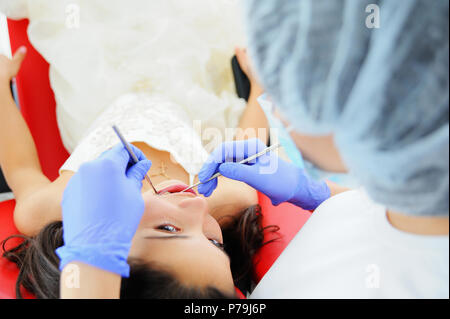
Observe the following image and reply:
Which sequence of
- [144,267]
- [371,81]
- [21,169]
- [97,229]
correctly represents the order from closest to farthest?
[371,81] → [97,229] → [144,267] → [21,169]

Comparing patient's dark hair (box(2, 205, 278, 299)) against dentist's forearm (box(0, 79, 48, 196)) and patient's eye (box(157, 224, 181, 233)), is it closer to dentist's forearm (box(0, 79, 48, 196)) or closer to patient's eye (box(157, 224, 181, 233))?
patient's eye (box(157, 224, 181, 233))

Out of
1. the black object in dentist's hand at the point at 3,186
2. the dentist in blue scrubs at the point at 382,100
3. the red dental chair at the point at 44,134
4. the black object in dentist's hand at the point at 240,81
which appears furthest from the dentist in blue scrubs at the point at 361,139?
the black object in dentist's hand at the point at 240,81

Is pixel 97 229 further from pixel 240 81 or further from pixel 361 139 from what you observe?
→ pixel 240 81

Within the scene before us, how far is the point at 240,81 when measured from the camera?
146 cm

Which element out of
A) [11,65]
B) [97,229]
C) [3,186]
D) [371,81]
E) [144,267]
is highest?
[371,81]

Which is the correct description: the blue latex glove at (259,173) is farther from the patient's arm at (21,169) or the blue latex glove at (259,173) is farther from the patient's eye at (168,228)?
the patient's arm at (21,169)

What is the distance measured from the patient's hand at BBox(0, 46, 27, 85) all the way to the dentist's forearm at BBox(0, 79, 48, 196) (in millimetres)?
23

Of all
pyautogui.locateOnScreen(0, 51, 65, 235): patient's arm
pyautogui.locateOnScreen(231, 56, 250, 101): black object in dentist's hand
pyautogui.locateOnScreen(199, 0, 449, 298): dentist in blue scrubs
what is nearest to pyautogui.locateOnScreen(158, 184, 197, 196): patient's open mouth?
pyautogui.locateOnScreen(0, 51, 65, 235): patient's arm

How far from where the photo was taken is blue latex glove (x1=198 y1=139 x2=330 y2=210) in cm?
99

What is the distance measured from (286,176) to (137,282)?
53 centimetres

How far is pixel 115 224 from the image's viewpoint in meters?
0.66

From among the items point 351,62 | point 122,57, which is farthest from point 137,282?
point 122,57

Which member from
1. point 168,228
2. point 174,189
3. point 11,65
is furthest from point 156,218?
point 11,65

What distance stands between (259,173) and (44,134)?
978mm
